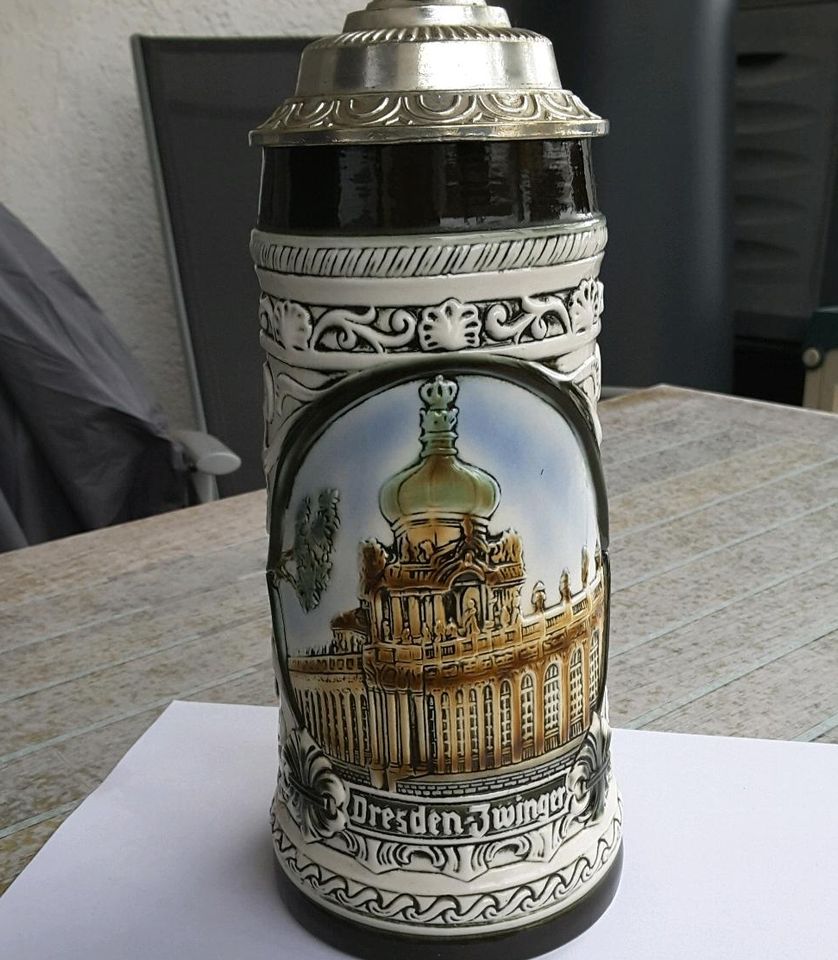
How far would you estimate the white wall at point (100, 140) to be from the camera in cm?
161

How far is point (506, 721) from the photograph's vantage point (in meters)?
0.44

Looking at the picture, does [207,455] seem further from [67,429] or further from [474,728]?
[474,728]

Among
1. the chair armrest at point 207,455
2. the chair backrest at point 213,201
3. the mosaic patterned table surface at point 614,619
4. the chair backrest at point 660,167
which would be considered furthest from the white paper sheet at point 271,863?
the chair backrest at point 660,167

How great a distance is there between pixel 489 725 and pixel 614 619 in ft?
1.10

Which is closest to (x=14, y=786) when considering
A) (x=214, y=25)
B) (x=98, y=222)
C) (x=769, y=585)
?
(x=769, y=585)

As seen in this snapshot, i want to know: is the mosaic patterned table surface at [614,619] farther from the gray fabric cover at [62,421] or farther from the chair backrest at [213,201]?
the chair backrest at [213,201]

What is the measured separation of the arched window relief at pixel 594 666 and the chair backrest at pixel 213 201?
1136 millimetres

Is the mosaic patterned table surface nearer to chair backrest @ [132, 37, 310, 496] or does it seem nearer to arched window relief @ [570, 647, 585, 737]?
arched window relief @ [570, 647, 585, 737]

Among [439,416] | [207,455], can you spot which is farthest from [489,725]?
[207,455]

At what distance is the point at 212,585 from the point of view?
83 centimetres

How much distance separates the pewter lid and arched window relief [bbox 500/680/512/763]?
0.20 metres

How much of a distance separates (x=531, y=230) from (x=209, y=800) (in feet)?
1.09

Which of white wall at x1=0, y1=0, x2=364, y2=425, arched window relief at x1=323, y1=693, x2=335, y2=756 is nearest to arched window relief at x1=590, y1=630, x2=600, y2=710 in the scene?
arched window relief at x1=323, y1=693, x2=335, y2=756

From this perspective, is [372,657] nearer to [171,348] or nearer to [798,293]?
[171,348]
